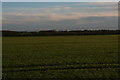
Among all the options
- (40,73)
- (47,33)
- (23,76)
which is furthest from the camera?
(47,33)

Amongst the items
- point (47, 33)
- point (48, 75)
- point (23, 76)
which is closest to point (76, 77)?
point (48, 75)

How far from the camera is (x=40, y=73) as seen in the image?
44.1 ft

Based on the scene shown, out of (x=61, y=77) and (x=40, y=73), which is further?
(x=40, y=73)

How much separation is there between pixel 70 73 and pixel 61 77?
46.0 inches

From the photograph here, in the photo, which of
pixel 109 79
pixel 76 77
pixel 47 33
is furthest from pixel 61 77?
pixel 47 33

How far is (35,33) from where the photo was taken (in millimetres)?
158125

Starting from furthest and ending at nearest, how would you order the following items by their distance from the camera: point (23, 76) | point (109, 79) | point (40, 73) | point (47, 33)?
point (47, 33)
point (40, 73)
point (23, 76)
point (109, 79)

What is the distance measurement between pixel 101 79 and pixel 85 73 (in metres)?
1.65

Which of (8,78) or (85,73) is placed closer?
(8,78)

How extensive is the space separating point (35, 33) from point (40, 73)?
145713 mm

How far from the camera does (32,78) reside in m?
12.0

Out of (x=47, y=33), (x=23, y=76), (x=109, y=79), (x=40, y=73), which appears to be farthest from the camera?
(x=47, y=33)

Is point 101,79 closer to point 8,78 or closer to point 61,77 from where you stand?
point 61,77

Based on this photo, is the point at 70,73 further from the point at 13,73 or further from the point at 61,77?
the point at 13,73
